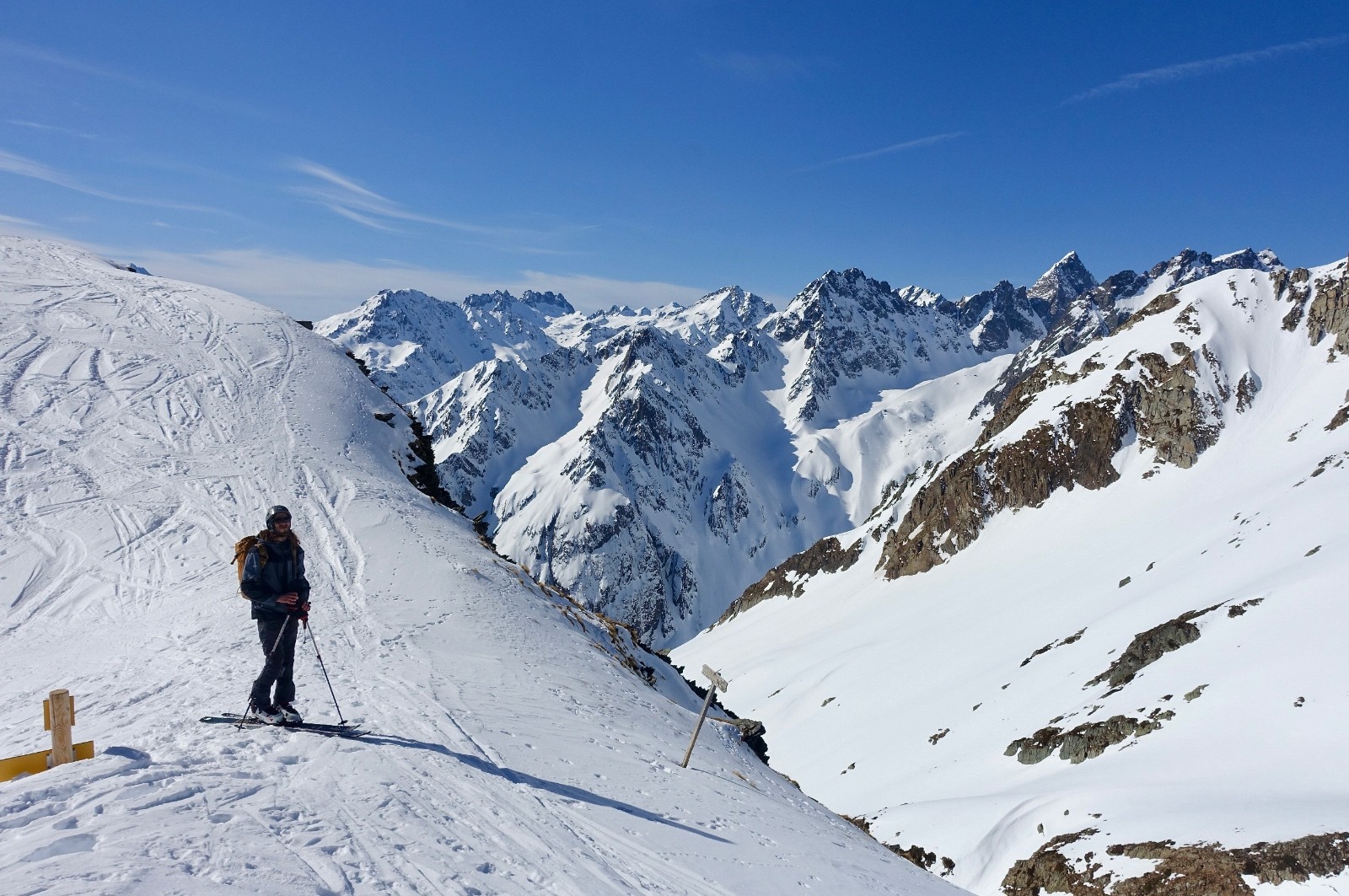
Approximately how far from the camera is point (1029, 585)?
6650cm

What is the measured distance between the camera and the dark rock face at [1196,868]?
16.0 meters

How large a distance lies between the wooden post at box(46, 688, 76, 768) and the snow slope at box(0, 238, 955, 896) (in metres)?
0.33

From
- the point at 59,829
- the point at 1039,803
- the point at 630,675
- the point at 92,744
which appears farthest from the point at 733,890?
the point at 1039,803

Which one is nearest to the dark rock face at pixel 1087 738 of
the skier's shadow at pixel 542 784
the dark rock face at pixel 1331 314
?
the skier's shadow at pixel 542 784

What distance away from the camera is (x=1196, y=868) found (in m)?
17.4

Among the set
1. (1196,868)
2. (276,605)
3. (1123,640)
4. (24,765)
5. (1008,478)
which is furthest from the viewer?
(1008,478)

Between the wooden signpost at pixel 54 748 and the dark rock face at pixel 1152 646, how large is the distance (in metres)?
40.1

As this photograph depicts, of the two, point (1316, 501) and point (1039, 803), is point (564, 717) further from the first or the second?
point (1316, 501)

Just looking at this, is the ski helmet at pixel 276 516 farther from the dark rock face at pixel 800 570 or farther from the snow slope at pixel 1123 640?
the dark rock face at pixel 800 570

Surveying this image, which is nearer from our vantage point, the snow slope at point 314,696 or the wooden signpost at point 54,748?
the snow slope at point 314,696

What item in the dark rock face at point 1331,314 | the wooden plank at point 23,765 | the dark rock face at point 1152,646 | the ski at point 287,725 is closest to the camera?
the wooden plank at point 23,765

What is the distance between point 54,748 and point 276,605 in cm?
249

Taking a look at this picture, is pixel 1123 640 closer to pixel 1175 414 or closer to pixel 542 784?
pixel 542 784

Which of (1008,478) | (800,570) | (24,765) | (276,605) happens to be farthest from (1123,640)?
(800,570)
